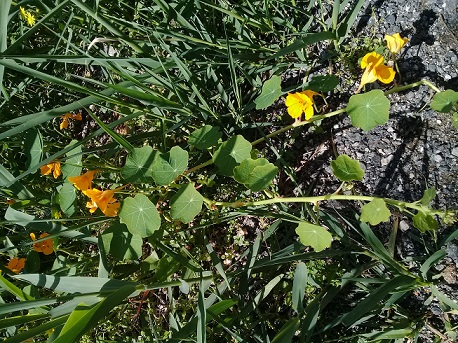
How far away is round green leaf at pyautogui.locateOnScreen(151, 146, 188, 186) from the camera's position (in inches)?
75.5

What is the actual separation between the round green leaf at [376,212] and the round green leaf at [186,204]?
63 cm

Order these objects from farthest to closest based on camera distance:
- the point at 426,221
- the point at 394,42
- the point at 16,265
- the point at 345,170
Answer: the point at 16,265 → the point at 394,42 → the point at 345,170 → the point at 426,221

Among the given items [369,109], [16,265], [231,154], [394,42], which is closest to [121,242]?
[231,154]

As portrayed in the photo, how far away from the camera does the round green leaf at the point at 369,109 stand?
1869 millimetres

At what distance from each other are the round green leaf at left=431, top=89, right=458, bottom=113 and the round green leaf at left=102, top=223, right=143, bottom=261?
4.33 feet

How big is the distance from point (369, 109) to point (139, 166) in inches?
36.7

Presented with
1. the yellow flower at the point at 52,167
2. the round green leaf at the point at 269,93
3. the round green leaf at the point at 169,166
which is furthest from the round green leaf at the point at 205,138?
the yellow flower at the point at 52,167

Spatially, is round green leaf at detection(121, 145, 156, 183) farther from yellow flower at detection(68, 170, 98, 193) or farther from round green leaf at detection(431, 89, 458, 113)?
round green leaf at detection(431, 89, 458, 113)

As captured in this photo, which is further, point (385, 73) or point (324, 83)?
point (324, 83)

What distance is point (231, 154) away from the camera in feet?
6.68

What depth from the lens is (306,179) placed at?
2387 millimetres

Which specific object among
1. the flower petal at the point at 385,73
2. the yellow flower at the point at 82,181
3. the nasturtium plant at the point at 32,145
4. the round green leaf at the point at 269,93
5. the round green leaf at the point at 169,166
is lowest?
the nasturtium plant at the point at 32,145

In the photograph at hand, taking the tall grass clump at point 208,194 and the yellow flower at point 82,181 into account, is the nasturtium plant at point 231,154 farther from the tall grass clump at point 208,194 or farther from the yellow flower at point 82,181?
the yellow flower at point 82,181

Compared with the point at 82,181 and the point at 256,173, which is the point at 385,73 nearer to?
the point at 256,173
